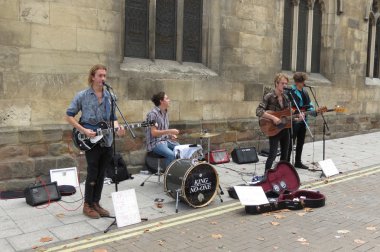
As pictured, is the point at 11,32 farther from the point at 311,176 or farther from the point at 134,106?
the point at 311,176

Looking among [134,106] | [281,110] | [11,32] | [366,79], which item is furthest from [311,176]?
[366,79]

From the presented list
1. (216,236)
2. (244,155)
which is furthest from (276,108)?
(216,236)

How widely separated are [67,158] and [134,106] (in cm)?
175

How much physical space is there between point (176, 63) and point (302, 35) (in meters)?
5.16

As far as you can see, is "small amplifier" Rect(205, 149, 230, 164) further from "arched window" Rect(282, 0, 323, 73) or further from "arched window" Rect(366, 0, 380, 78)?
"arched window" Rect(366, 0, 380, 78)

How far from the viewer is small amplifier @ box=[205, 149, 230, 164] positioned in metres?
9.56

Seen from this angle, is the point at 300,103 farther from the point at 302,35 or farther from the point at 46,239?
the point at 46,239

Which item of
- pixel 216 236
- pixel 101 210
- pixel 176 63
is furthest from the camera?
pixel 176 63


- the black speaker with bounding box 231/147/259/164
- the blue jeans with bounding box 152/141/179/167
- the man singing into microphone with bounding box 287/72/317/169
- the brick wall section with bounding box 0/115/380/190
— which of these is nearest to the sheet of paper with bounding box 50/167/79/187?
the brick wall section with bounding box 0/115/380/190

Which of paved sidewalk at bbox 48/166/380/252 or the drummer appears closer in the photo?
paved sidewalk at bbox 48/166/380/252

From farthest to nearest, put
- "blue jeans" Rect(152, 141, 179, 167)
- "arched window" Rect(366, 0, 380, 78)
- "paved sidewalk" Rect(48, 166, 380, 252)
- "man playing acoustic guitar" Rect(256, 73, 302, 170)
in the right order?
1. "arched window" Rect(366, 0, 380, 78)
2. "man playing acoustic guitar" Rect(256, 73, 302, 170)
3. "blue jeans" Rect(152, 141, 179, 167)
4. "paved sidewalk" Rect(48, 166, 380, 252)

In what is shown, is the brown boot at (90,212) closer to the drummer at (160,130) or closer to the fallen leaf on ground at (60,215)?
the fallen leaf on ground at (60,215)

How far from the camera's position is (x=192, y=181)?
242 inches

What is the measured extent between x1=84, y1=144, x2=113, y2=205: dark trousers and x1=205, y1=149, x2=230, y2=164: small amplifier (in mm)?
3980
